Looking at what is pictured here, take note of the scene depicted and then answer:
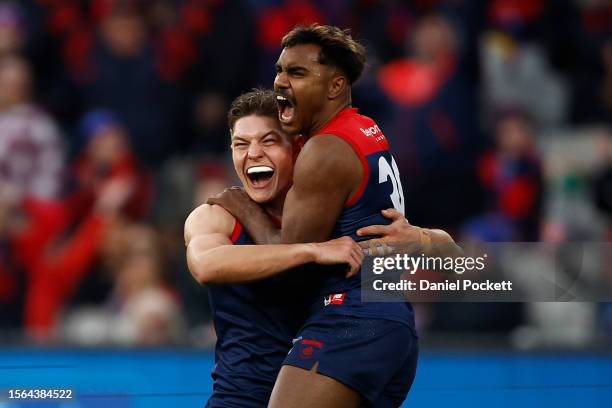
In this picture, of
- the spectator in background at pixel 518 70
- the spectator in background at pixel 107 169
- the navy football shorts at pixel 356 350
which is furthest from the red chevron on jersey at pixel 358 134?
the spectator in background at pixel 518 70

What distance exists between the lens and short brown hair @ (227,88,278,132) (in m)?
4.93

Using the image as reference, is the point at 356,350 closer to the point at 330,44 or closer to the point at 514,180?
the point at 330,44

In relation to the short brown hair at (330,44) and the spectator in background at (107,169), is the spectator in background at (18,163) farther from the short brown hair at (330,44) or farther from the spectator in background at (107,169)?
the short brown hair at (330,44)

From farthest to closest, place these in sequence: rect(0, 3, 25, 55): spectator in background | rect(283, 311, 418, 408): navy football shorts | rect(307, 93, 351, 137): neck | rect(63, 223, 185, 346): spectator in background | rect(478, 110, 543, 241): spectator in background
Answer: rect(0, 3, 25, 55): spectator in background → rect(478, 110, 543, 241): spectator in background → rect(63, 223, 185, 346): spectator in background → rect(307, 93, 351, 137): neck → rect(283, 311, 418, 408): navy football shorts

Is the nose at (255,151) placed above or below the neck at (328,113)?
below

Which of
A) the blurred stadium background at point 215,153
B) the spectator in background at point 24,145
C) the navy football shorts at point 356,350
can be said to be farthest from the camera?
the spectator in background at point 24,145

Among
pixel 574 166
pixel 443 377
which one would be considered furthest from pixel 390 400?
pixel 574 166

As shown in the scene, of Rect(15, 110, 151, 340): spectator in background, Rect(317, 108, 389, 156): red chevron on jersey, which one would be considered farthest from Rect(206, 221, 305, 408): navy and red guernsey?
Rect(15, 110, 151, 340): spectator in background

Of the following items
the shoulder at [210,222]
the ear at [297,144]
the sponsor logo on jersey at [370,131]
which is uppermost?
the ear at [297,144]

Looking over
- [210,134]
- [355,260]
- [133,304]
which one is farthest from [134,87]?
[355,260]

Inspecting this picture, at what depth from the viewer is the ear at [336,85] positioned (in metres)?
4.73

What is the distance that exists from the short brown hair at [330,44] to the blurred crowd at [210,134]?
298 centimetres

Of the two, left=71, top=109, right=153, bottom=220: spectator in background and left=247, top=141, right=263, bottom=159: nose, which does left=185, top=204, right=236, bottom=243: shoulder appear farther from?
left=71, top=109, right=153, bottom=220: spectator in background

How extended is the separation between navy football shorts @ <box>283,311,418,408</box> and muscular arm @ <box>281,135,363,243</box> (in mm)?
331
